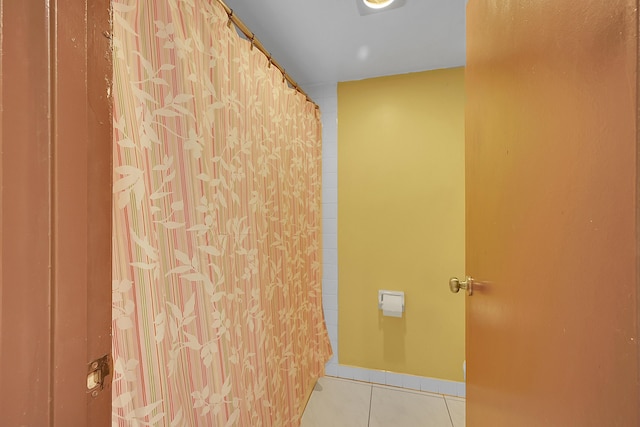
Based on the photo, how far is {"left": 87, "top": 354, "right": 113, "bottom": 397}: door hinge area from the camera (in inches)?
19.1

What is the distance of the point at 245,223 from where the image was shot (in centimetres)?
103

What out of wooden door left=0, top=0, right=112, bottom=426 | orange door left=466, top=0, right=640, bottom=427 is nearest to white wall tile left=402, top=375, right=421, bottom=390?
orange door left=466, top=0, right=640, bottom=427

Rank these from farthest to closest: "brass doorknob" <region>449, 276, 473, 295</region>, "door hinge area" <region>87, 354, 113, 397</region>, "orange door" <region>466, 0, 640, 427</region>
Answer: "brass doorknob" <region>449, 276, 473, 295</region> < "door hinge area" <region>87, 354, 113, 397</region> < "orange door" <region>466, 0, 640, 427</region>

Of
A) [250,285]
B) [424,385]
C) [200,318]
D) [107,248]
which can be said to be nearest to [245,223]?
[250,285]

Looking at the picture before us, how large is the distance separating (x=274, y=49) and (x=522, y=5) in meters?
1.36

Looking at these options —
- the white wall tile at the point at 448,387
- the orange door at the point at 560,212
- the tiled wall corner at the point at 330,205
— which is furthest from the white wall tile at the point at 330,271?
the orange door at the point at 560,212

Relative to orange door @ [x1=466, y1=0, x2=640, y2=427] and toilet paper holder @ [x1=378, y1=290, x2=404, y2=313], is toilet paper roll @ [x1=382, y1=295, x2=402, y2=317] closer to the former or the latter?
toilet paper holder @ [x1=378, y1=290, x2=404, y2=313]

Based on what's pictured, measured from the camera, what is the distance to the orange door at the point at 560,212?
0.30 meters

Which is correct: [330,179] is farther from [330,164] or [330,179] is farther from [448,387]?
[448,387]

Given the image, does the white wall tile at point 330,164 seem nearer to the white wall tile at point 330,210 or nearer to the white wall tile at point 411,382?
the white wall tile at point 330,210

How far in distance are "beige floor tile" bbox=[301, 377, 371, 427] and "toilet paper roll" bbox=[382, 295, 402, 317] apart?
1.90 ft

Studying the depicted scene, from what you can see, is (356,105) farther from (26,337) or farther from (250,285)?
(26,337)

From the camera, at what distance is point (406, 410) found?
159 cm

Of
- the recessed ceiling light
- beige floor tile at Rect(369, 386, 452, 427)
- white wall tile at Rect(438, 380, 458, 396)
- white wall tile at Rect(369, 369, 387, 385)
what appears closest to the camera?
the recessed ceiling light
